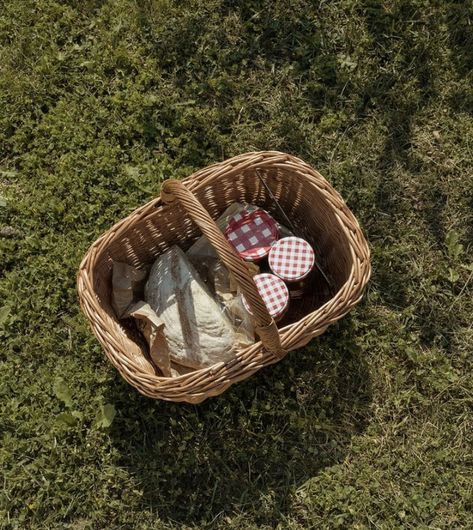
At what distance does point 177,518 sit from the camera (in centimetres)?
325

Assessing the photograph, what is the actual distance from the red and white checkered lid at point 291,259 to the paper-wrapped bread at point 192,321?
36cm

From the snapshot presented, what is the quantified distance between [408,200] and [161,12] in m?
1.94

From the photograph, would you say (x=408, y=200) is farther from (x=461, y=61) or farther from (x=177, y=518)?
(x=177, y=518)

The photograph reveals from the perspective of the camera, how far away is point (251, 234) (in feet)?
10.7

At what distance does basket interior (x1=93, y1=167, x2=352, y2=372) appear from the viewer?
10.0 ft

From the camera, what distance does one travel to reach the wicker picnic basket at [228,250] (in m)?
2.67

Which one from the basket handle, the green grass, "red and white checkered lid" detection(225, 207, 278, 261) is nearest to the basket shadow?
the green grass

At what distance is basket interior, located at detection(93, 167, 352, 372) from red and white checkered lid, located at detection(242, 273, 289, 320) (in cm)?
26

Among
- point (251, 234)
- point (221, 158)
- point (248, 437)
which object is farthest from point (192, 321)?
point (221, 158)

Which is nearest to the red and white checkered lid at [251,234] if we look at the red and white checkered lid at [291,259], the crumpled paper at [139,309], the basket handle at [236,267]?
the red and white checkered lid at [291,259]

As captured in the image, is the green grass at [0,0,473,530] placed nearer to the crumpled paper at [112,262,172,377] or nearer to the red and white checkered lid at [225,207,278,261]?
the crumpled paper at [112,262,172,377]

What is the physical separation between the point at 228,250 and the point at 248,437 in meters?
1.30

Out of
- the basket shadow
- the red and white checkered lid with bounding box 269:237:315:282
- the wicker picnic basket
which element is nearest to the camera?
the wicker picnic basket

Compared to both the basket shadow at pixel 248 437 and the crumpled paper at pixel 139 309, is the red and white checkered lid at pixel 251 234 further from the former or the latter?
the basket shadow at pixel 248 437
